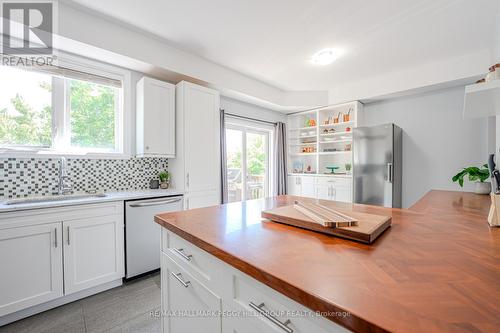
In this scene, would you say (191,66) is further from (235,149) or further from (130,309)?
(130,309)

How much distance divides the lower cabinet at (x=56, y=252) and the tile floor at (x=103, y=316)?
127mm

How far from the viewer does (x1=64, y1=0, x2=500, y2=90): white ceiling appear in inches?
78.0

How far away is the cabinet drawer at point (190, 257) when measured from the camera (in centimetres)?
89

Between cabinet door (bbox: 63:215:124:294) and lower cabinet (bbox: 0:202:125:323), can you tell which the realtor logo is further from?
cabinet door (bbox: 63:215:124:294)

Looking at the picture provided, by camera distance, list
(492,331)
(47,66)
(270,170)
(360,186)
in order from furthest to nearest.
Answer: (270,170) < (360,186) < (47,66) < (492,331)

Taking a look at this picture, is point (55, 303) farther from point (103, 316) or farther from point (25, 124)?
point (25, 124)

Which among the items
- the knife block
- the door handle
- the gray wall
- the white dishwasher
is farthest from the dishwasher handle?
the gray wall

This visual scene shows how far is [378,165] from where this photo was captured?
10.8ft

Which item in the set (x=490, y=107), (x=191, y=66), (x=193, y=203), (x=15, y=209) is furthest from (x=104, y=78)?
(x=490, y=107)

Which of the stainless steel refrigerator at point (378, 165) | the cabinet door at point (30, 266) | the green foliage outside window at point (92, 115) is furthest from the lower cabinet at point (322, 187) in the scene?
the cabinet door at point (30, 266)

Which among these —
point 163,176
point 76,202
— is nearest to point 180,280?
point 76,202

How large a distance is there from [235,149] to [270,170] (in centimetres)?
103

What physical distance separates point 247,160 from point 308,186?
1368mm

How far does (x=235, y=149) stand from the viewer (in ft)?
13.5
